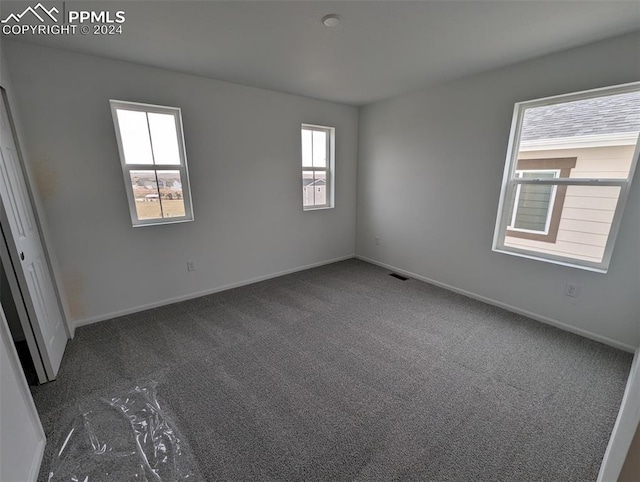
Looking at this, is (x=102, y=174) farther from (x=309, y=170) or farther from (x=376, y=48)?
(x=376, y=48)

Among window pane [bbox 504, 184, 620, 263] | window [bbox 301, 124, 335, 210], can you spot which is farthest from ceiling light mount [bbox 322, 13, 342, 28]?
window pane [bbox 504, 184, 620, 263]

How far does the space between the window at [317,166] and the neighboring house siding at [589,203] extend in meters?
2.54

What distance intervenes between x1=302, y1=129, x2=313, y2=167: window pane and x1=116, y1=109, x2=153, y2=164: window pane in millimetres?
1930

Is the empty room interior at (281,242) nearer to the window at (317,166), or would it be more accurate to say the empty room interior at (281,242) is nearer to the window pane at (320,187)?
the window at (317,166)

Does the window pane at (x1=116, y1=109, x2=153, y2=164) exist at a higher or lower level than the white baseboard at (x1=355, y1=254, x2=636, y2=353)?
higher

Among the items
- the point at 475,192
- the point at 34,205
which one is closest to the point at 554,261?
the point at 475,192

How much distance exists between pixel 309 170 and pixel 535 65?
2682 mm

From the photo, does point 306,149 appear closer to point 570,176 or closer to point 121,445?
point 570,176

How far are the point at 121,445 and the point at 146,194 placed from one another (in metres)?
2.22

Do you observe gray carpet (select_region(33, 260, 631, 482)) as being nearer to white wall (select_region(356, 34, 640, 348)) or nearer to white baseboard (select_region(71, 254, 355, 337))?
white baseboard (select_region(71, 254, 355, 337))

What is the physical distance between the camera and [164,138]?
2.79 meters

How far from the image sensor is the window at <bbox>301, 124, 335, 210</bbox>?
153 inches

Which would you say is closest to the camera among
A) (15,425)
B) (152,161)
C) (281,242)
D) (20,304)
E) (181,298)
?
(15,425)

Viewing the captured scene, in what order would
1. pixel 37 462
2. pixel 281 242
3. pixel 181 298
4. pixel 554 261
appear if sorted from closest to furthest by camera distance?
1. pixel 37 462
2. pixel 554 261
3. pixel 181 298
4. pixel 281 242
